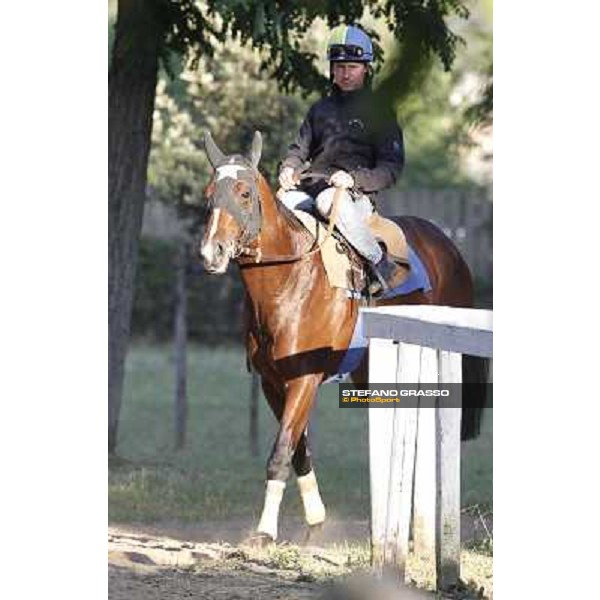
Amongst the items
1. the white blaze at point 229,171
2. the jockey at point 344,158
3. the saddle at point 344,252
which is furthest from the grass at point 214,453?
the white blaze at point 229,171

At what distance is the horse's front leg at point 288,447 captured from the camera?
634 centimetres

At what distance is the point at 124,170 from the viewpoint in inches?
317

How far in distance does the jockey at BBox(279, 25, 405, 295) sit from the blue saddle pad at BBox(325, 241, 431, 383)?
0.62ft

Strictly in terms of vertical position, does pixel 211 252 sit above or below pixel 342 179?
below

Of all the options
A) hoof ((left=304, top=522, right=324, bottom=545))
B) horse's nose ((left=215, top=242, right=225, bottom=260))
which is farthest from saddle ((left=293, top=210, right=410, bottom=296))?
hoof ((left=304, top=522, right=324, bottom=545))

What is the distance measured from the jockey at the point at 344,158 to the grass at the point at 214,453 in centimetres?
90

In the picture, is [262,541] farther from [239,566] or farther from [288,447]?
[288,447]

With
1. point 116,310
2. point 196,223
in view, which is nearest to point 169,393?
point 196,223

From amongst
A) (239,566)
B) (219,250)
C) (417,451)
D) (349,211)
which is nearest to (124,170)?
(349,211)

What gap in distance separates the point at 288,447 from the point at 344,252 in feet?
2.41
